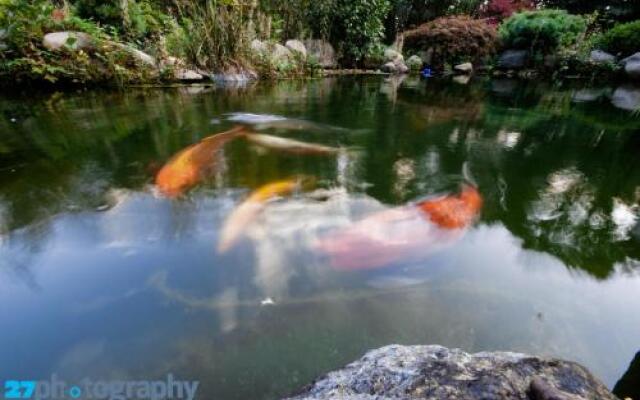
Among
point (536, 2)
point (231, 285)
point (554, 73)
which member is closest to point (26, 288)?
point (231, 285)

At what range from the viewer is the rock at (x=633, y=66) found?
11453 mm

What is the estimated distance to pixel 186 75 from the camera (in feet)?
29.6

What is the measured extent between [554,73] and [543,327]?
1551cm

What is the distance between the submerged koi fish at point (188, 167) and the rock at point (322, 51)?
9581 millimetres

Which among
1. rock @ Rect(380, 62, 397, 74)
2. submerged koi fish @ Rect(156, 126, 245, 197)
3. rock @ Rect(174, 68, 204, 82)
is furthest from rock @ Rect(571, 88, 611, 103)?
rock @ Rect(174, 68, 204, 82)

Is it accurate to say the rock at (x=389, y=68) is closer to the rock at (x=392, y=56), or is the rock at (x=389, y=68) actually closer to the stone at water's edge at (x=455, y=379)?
the rock at (x=392, y=56)

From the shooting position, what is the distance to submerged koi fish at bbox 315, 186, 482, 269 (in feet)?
7.13

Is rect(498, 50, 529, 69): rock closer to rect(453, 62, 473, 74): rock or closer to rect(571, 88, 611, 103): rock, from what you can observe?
rect(453, 62, 473, 74): rock

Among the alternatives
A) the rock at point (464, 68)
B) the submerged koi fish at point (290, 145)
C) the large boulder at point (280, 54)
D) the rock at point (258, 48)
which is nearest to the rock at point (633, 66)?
the rock at point (464, 68)

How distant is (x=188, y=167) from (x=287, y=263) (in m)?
1.80

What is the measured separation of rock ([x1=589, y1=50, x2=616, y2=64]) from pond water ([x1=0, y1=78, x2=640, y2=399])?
11.1 meters

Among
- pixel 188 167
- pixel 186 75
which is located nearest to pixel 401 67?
pixel 186 75

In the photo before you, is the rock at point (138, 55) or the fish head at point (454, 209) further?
the rock at point (138, 55)

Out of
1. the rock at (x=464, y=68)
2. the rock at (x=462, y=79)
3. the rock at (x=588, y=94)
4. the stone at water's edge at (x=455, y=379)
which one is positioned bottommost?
the rock at (x=588, y=94)
